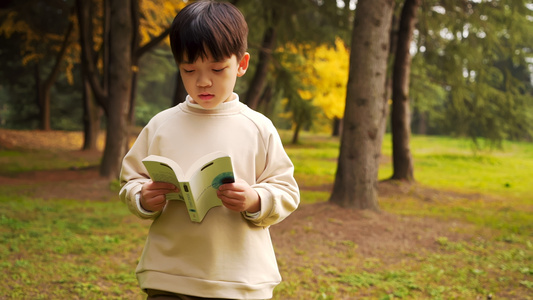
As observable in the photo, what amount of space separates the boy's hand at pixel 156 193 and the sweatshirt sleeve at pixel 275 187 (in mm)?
300

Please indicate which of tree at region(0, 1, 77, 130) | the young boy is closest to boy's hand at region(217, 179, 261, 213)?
the young boy

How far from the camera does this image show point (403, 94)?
10953mm

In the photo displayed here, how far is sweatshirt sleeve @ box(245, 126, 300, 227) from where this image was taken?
187cm

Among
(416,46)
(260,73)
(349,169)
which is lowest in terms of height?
(349,169)

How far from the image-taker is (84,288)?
4.12m

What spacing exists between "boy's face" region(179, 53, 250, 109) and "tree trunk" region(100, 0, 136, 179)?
8.14m

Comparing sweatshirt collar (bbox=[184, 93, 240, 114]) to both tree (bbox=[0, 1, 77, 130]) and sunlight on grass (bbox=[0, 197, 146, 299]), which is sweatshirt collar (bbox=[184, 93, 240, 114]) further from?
tree (bbox=[0, 1, 77, 130])

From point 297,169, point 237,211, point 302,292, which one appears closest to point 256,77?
point 297,169

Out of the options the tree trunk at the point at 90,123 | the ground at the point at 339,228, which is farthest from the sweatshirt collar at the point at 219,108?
the tree trunk at the point at 90,123

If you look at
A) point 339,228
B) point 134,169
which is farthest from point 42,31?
point 134,169

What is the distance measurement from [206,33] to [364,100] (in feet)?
18.0

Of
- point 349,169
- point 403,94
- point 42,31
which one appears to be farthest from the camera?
point 42,31

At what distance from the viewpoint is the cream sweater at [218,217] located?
1.87 meters

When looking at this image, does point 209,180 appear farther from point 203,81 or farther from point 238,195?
point 203,81
